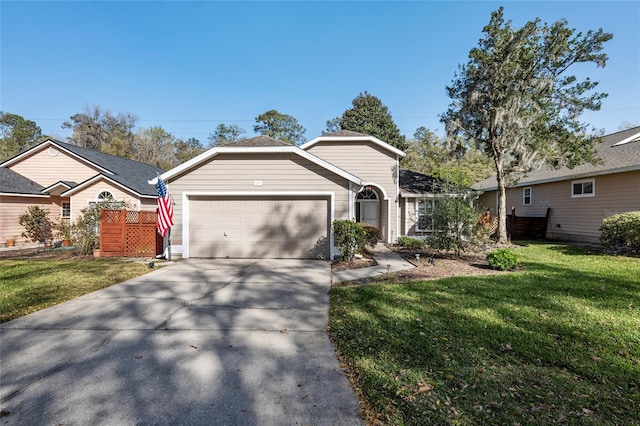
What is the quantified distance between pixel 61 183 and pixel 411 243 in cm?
1680

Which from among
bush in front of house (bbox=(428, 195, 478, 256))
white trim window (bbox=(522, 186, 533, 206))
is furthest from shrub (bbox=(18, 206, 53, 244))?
white trim window (bbox=(522, 186, 533, 206))

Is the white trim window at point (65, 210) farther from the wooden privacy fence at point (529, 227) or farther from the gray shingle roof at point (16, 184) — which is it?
the wooden privacy fence at point (529, 227)

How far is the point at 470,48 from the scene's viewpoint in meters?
12.1

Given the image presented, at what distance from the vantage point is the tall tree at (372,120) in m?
30.5

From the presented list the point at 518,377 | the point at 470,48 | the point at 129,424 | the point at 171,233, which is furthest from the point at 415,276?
the point at 470,48

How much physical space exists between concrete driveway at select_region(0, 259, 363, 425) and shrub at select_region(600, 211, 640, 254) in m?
10.3

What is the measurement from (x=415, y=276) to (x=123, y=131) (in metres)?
44.8

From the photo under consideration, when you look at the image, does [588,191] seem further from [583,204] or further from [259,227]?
[259,227]

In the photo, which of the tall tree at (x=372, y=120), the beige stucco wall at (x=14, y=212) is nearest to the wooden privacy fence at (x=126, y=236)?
the beige stucco wall at (x=14, y=212)

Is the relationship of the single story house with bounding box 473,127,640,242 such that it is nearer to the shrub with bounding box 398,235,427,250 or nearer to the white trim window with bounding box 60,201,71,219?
the shrub with bounding box 398,235,427,250

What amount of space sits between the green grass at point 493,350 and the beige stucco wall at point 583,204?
25.7 feet

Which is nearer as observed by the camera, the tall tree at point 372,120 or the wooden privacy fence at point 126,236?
the wooden privacy fence at point 126,236

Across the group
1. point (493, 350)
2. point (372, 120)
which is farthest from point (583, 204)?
point (372, 120)

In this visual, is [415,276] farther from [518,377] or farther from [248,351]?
[248,351]
